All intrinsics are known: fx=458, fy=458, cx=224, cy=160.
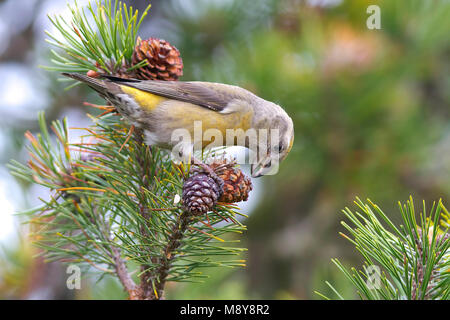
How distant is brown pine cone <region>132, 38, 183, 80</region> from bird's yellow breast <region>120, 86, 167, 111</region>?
0.31 metres

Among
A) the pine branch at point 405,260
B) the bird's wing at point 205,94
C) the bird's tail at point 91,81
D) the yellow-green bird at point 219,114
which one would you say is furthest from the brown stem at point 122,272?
the bird's wing at point 205,94

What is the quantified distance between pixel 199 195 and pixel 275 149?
1397 mm

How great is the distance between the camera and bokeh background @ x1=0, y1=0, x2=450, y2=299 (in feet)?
10.5

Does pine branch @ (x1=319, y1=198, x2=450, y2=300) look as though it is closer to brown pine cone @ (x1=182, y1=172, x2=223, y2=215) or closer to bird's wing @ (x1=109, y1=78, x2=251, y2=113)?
brown pine cone @ (x1=182, y1=172, x2=223, y2=215)

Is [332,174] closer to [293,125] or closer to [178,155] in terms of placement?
[293,125]

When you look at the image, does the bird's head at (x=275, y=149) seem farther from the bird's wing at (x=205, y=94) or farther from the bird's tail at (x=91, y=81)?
the bird's tail at (x=91, y=81)

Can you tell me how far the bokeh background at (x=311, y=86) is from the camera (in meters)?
3.20

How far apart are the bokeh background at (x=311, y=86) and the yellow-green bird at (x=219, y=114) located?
0.21 m

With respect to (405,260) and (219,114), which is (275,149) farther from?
(405,260)

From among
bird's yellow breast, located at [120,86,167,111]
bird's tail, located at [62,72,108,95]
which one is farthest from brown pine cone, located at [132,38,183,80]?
bird's yellow breast, located at [120,86,167,111]

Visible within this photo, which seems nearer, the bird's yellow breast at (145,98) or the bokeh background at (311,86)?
the bird's yellow breast at (145,98)

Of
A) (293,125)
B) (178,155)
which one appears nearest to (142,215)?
(178,155)

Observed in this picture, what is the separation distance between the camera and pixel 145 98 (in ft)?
9.36

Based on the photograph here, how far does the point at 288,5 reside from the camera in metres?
3.65
